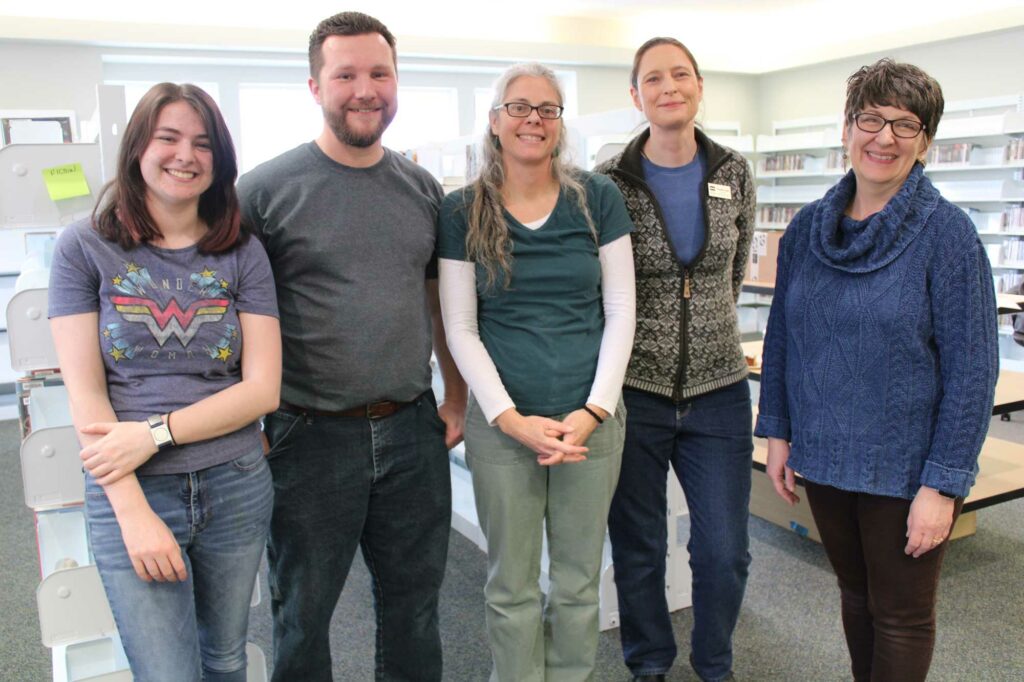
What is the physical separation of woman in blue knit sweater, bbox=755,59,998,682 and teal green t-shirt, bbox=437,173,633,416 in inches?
16.7

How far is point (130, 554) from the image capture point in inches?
51.0

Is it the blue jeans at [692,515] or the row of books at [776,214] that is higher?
the row of books at [776,214]

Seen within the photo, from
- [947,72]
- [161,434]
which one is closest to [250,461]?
[161,434]

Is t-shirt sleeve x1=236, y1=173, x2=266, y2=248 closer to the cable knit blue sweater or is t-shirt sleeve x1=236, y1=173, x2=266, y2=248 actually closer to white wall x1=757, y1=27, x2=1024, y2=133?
the cable knit blue sweater

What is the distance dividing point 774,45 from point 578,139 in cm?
795

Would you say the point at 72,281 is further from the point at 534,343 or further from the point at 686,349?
the point at 686,349

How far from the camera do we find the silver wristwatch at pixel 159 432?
1309 millimetres

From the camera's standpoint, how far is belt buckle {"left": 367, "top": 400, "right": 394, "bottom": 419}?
1633 millimetres

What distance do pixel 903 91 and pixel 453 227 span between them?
86 cm

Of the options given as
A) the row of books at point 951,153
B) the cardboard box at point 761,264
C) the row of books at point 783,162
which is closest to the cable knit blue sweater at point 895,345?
the cardboard box at point 761,264

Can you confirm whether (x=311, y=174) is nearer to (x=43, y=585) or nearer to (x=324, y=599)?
(x=324, y=599)

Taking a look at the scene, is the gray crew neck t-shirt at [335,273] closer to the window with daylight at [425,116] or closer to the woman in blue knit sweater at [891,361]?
the woman in blue knit sweater at [891,361]

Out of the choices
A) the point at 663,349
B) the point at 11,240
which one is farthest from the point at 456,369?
the point at 11,240

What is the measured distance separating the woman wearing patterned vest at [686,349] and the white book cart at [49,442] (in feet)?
3.00
